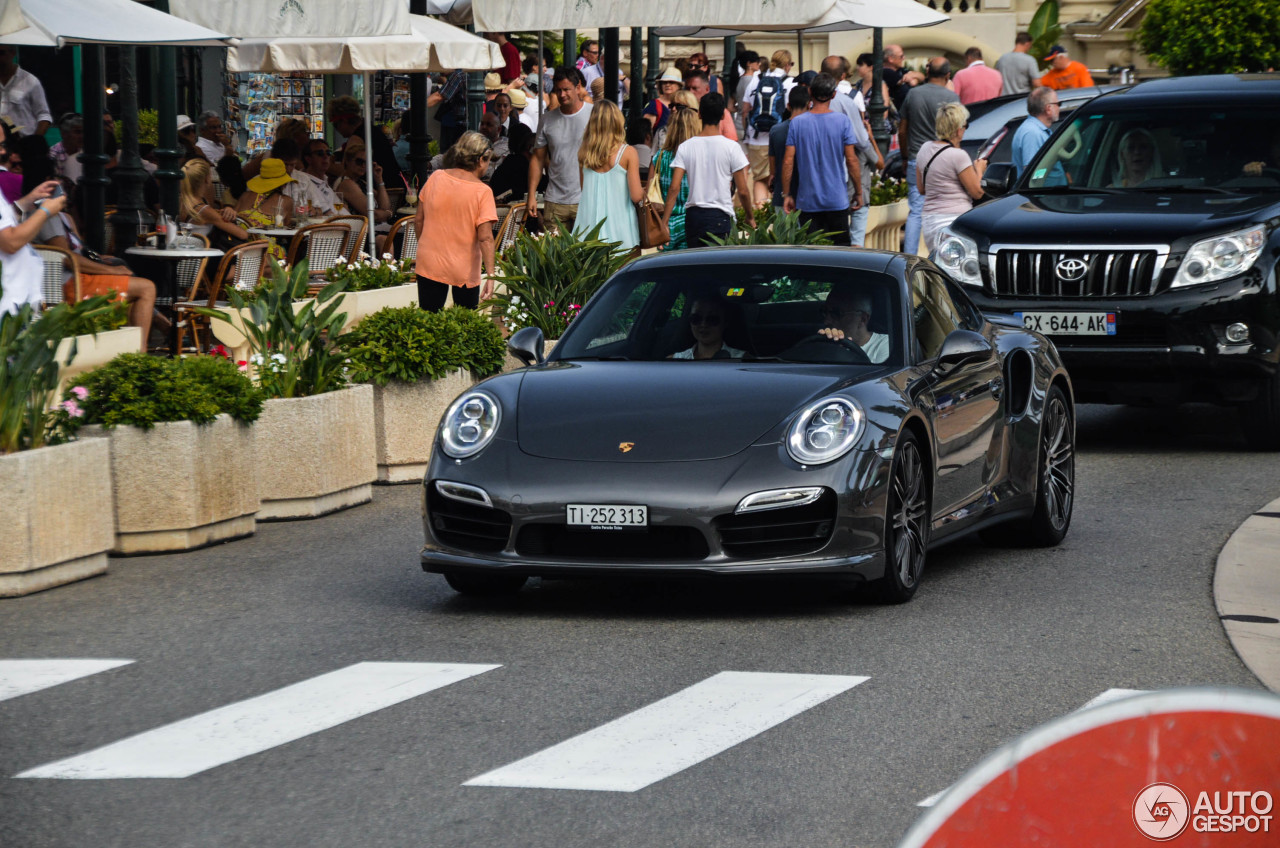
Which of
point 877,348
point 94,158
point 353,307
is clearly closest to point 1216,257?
point 877,348

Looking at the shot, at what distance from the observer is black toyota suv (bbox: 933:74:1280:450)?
12172mm

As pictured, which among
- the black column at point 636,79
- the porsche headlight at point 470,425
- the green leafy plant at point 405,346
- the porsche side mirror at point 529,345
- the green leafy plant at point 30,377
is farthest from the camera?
the black column at point 636,79

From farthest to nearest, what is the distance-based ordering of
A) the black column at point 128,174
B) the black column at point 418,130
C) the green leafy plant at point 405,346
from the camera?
the black column at point 418,130
the black column at point 128,174
the green leafy plant at point 405,346

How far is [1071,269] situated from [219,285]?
582 cm

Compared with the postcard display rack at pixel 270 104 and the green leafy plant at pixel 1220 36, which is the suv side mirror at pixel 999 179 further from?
the green leafy plant at pixel 1220 36

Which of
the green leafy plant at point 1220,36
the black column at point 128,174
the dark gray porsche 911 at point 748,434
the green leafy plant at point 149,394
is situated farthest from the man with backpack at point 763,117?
the green leafy plant at point 1220,36

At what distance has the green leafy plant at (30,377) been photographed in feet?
27.8

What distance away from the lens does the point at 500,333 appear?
12.0 m

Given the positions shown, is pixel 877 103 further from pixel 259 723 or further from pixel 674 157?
pixel 259 723

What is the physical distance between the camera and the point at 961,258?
13.1 meters

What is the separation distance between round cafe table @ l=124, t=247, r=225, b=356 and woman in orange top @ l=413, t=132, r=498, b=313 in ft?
5.78

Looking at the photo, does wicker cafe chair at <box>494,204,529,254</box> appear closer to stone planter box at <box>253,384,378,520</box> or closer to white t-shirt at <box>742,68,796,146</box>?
stone planter box at <box>253,384,378,520</box>

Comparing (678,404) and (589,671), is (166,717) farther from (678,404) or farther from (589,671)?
(678,404)

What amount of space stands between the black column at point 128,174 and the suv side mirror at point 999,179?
257 inches
